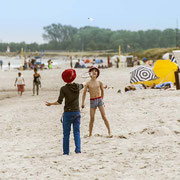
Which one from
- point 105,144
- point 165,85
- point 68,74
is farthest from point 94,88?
point 165,85

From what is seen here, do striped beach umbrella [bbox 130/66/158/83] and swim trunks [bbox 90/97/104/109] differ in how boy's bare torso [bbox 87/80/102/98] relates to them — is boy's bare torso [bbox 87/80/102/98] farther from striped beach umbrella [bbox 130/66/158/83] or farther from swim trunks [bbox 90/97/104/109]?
striped beach umbrella [bbox 130/66/158/83]

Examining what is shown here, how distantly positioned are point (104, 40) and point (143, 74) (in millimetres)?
153842

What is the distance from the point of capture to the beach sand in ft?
14.8

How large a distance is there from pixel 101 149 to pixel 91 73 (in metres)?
1.47

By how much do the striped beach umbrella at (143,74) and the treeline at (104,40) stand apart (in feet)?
A: 395

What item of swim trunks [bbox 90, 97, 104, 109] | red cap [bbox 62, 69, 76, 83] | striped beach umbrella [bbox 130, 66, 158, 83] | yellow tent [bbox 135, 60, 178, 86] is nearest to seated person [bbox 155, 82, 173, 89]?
yellow tent [bbox 135, 60, 178, 86]

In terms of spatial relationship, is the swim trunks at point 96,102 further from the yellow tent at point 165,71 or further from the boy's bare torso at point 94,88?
the yellow tent at point 165,71

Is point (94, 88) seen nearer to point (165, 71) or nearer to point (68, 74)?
point (68, 74)

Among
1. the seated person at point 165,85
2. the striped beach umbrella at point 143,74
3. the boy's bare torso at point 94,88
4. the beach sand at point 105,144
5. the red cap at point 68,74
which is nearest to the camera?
the beach sand at point 105,144

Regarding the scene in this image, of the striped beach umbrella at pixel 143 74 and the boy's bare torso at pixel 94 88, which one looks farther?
the striped beach umbrella at pixel 143 74

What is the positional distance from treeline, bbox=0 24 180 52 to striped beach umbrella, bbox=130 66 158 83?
121m

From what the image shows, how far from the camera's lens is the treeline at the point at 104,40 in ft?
492

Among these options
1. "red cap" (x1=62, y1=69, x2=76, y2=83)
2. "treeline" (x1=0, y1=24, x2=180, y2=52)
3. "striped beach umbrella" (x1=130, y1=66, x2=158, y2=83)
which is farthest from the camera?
"treeline" (x1=0, y1=24, x2=180, y2=52)

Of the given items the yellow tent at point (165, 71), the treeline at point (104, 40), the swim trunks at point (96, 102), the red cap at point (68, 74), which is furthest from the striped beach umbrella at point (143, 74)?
the treeline at point (104, 40)
